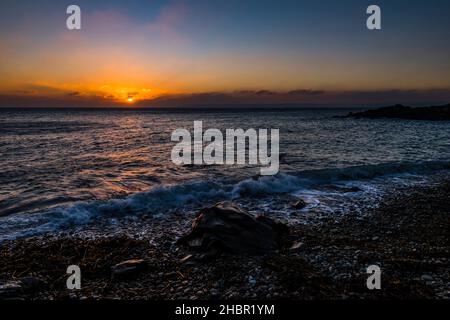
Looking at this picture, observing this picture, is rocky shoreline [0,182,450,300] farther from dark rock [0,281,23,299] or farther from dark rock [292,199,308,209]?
dark rock [292,199,308,209]

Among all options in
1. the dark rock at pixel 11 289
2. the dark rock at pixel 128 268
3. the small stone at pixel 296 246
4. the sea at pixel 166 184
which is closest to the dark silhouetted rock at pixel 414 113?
the sea at pixel 166 184

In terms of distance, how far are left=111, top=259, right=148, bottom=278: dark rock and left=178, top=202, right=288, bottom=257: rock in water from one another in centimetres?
147

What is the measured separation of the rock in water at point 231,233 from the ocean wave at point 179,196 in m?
3.59

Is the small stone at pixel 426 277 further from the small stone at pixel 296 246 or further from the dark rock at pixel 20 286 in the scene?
the dark rock at pixel 20 286

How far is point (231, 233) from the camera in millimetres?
7746

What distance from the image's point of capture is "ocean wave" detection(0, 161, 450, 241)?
10070mm

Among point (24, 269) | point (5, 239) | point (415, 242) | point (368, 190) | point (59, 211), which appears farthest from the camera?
point (368, 190)

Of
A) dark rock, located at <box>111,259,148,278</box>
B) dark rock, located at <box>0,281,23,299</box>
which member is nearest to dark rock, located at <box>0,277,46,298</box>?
dark rock, located at <box>0,281,23,299</box>

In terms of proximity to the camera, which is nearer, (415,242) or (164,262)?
(164,262)

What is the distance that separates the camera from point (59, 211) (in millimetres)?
10906

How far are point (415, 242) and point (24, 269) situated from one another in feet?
32.1

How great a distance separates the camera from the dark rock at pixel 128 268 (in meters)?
6.57
